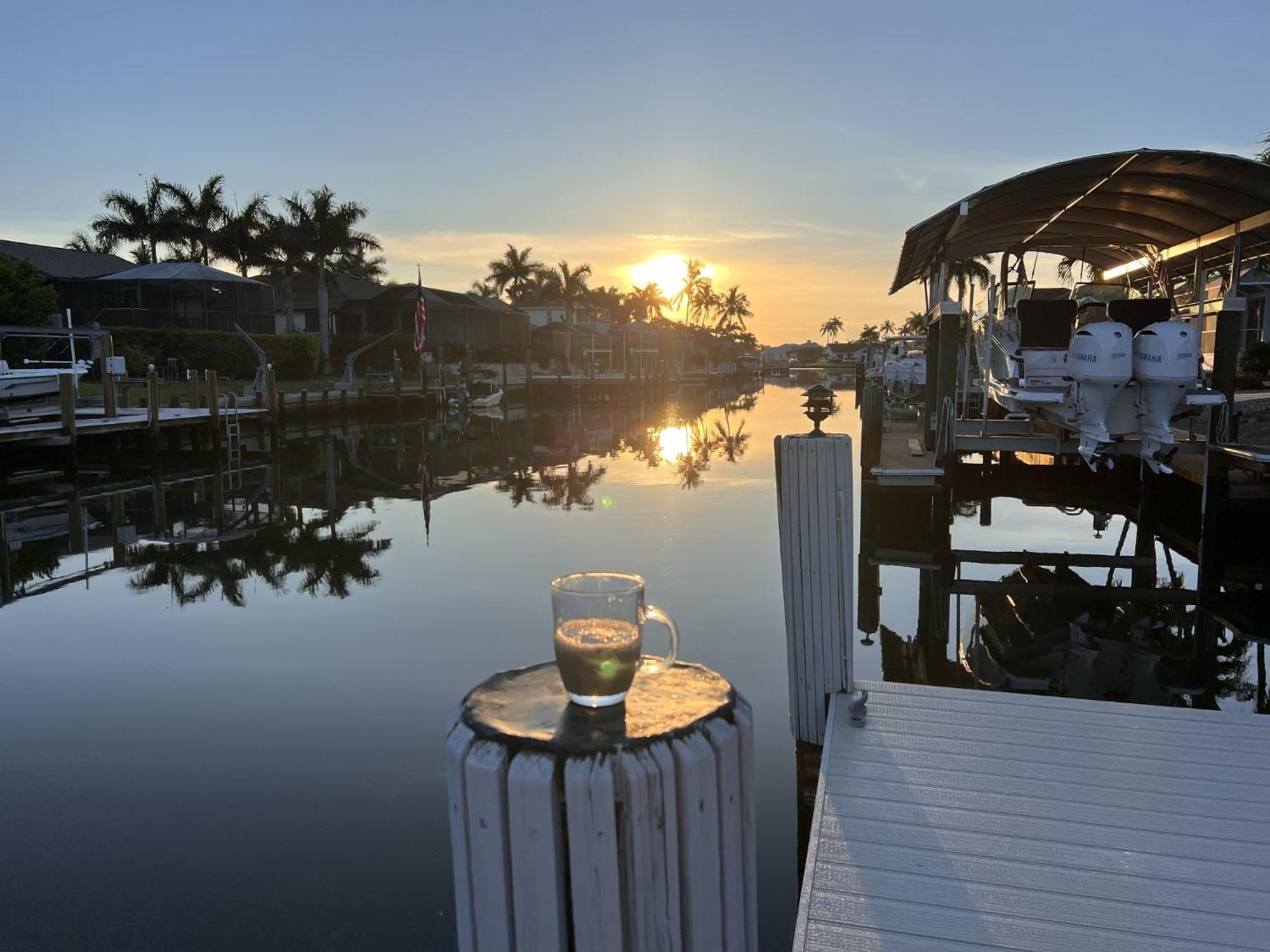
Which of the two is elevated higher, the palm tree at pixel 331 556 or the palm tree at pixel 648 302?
the palm tree at pixel 648 302

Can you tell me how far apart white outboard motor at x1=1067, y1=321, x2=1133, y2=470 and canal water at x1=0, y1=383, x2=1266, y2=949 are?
1858mm

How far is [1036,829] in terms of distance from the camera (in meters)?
4.01

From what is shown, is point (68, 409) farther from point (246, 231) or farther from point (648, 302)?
point (648, 302)

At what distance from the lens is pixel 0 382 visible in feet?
71.8

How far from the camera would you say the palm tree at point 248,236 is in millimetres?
45656

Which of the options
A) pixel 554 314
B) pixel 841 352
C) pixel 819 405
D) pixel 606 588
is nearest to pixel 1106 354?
pixel 819 405

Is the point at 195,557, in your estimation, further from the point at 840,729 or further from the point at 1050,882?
the point at 1050,882

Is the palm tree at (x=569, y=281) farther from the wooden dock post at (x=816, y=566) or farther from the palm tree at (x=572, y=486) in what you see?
the wooden dock post at (x=816, y=566)

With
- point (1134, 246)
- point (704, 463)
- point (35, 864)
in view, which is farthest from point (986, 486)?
point (35, 864)

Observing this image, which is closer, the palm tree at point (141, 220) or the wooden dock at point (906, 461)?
the wooden dock at point (906, 461)

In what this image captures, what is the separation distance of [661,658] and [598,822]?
492mm

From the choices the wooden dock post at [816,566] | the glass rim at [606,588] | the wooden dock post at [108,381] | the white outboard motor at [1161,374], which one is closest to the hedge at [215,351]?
the wooden dock post at [108,381]

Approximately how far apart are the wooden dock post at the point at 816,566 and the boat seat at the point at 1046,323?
842cm

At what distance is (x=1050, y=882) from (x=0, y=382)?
81.9 feet
